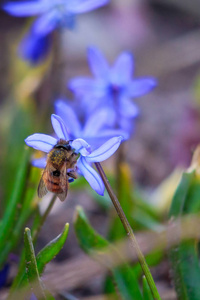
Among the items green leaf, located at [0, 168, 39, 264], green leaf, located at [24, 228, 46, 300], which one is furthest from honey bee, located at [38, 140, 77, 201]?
green leaf, located at [0, 168, 39, 264]

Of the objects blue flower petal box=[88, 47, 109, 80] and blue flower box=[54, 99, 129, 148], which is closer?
blue flower box=[54, 99, 129, 148]

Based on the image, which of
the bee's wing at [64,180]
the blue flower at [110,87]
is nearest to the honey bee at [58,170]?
the bee's wing at [64,180]

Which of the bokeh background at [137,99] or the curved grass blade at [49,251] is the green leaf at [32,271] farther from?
the bokeh background at [137,99]

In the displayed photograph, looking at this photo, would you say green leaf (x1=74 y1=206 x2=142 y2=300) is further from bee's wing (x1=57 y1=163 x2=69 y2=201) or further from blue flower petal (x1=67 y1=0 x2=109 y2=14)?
blue flower petal (x1=67 y1=0 x2=109 y2=14)

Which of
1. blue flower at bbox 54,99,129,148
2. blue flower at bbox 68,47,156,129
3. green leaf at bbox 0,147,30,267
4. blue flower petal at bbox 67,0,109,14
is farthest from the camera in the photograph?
blue flower at bbox 68,47,156,129

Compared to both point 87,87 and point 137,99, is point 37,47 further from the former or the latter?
point 137,99

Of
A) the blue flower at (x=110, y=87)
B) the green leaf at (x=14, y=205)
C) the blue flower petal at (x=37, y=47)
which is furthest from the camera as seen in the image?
the blue flower petal at (x=37, y=47)
